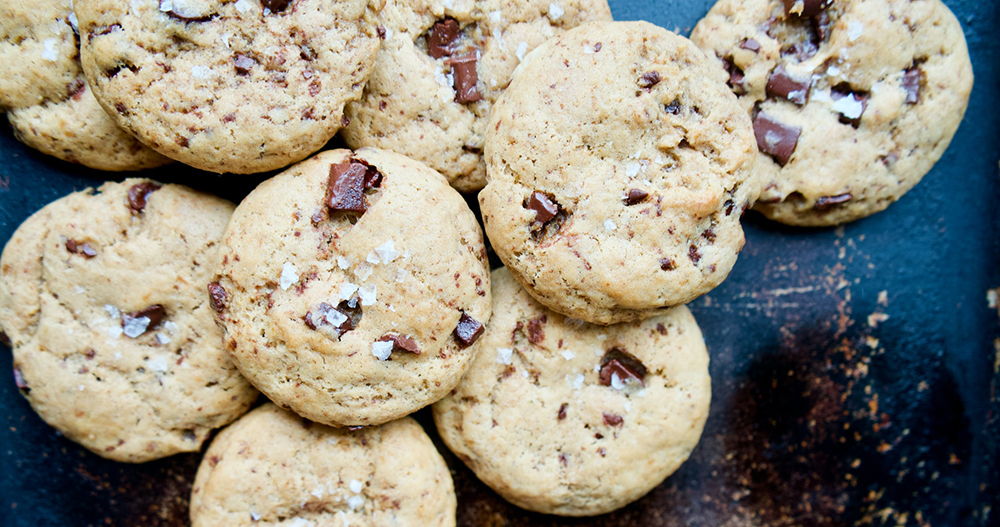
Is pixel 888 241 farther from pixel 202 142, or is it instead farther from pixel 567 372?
pixel 202 142

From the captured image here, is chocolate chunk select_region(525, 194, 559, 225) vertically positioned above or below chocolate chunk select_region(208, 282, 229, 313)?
above

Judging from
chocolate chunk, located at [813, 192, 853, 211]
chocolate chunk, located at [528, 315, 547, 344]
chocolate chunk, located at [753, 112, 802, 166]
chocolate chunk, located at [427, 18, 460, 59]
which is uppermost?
chocolate chunk, located at [427, 18, 460, 59]

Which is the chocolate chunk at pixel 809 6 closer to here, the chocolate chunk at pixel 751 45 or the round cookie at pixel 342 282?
the chocolate chunk at pixel 751 45

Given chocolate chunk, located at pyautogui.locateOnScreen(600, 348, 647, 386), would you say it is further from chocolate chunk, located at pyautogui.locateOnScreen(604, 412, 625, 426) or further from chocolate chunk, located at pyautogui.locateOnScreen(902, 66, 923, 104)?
chocolate chunk, located at pyautogui.locateOnScreen(902, 66, 923, 104)

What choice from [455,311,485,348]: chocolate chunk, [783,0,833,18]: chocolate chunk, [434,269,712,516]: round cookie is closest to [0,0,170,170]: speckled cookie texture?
[455,311,485,348]: chocolate chunk

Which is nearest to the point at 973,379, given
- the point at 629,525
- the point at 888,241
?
the point at 888,241

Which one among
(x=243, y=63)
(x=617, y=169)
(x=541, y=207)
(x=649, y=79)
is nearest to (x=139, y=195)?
(x=243, y=63)

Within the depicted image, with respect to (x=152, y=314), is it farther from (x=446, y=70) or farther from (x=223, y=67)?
(x=446, y=70)
